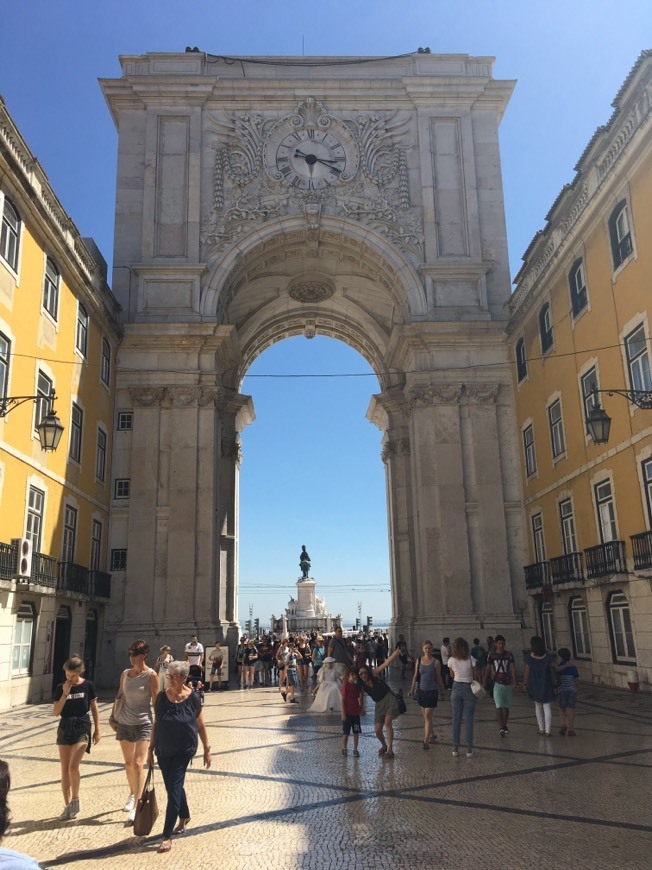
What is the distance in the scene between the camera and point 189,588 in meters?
25.1

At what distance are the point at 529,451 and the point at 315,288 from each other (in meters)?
14.2

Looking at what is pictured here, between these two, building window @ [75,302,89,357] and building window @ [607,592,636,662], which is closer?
building window @ [607,592,636,662]

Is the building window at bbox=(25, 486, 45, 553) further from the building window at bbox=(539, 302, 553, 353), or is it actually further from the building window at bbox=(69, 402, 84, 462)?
the building window at bbox=(539, 302, 553, 353)

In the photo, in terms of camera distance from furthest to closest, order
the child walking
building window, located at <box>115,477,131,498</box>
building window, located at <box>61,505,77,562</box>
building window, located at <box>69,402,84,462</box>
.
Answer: building window, located at <box>115,477,131,498</box> → building window, located at <box>69,402,84,462</box> → building window, located at <box>61,505,77,562</box> → the child walking

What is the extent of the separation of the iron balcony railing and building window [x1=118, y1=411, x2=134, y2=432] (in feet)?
48.8

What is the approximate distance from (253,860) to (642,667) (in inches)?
559

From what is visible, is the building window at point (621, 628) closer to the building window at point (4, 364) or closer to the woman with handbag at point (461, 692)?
the woman with handbag at point (461, 692)

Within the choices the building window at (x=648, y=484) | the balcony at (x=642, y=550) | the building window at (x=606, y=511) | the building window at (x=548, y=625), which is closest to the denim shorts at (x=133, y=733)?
the balcony at (x=642, y=550)

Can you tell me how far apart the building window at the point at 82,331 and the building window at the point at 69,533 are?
16.2 feet

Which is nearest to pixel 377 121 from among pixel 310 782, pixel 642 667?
pixel 642 667

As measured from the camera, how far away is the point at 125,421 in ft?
88.0

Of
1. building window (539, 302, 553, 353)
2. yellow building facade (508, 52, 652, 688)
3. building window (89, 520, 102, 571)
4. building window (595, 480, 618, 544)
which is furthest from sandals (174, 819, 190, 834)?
building window (539, 302, 553, 353)

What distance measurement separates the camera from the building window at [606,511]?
19.1m

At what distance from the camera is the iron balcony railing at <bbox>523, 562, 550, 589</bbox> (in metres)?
23.8
